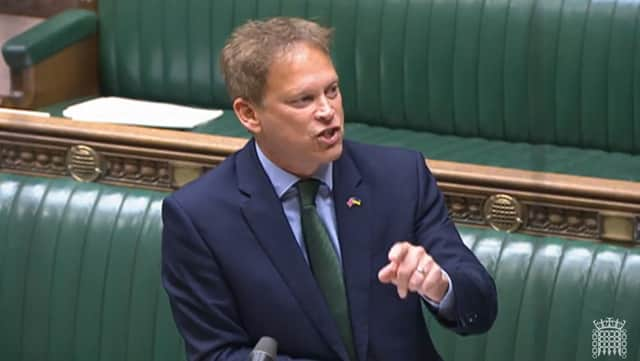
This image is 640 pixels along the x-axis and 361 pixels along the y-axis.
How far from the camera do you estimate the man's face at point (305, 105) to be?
1.23 meters

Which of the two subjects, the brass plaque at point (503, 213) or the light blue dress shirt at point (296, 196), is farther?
the brass plaque at point (503, 213)

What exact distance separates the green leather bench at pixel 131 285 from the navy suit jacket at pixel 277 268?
1.49ft

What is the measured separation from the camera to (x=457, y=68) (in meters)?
2.25

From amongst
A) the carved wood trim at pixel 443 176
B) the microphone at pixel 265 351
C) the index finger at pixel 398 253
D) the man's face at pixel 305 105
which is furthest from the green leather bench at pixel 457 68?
the microphone at pixel 265 351

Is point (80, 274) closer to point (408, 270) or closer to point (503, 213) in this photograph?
point (503, 213)

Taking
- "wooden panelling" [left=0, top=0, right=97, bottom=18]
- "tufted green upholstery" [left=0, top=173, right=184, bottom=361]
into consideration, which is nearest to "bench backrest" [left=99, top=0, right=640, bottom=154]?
"wooden panelling" [left=0, top=0, right=97, bottom=18]

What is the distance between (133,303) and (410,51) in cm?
67

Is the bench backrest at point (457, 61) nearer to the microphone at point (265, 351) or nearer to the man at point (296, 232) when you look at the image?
the man at point (296, 232)

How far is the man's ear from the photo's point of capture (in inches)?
49.9

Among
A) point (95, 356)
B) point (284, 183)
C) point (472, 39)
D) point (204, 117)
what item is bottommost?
point (95, 356)

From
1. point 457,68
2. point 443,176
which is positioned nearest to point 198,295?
point 443,176

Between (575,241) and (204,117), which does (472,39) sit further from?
(575,241)

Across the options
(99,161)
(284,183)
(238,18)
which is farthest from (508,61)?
(284,183)

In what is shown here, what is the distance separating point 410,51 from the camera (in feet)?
7.48
